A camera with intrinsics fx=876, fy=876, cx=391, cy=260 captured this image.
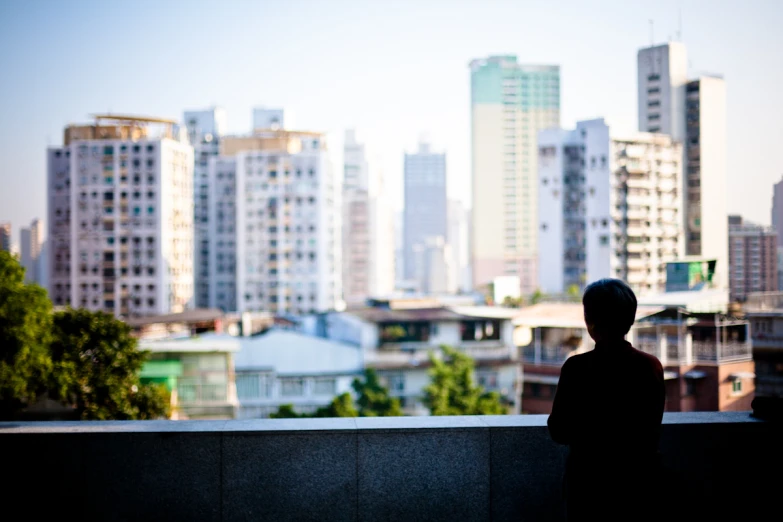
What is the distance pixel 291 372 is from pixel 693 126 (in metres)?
46.0

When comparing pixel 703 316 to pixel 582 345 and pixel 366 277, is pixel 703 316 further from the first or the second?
pixel 366 277

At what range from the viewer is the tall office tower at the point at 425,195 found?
189875 millimetres

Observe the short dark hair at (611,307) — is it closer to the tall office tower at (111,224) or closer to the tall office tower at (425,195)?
the tall office tower at (111,224)

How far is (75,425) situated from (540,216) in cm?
6994

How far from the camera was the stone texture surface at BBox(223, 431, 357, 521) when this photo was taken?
4203 mm

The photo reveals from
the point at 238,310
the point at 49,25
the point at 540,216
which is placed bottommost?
the point at 238,310

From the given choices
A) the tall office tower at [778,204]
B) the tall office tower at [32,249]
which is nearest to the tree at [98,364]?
the tall office tower at [778,204]

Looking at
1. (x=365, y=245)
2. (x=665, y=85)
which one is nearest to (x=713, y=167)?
(x=665, y=85)

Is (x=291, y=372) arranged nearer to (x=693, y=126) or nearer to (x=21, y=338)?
(x=21, y=338)

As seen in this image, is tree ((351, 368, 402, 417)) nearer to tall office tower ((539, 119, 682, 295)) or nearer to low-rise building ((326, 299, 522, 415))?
low-rise building ((326, 299, 522, 415))

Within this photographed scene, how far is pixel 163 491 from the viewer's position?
13.8ft

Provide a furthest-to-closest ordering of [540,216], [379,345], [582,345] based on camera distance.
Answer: [540,216] → [379,345] → [582,345]

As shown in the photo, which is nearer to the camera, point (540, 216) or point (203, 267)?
point (540, 216)

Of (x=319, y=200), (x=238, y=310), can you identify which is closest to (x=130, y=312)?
(x=238, y=310)
